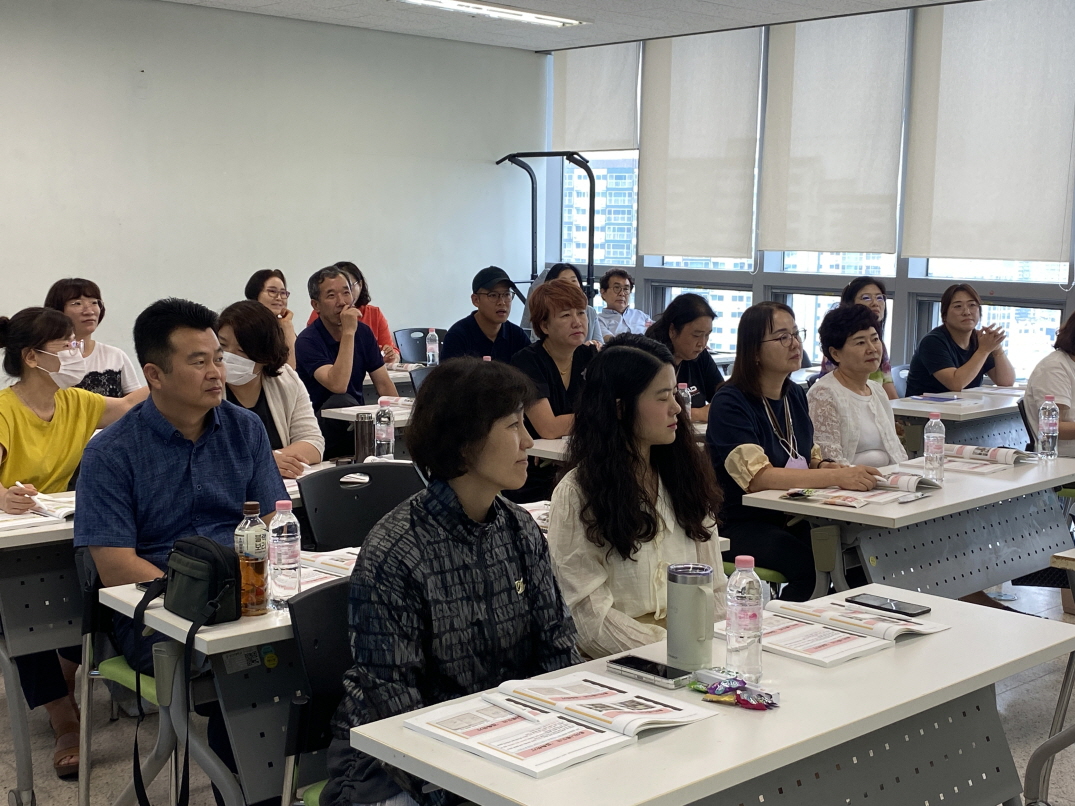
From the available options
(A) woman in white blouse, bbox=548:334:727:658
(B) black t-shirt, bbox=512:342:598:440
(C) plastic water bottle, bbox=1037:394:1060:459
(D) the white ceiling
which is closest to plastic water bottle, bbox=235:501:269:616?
(A) woman in white blouse, bbox=548:334:727:658

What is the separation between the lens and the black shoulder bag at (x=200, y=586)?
7.42 feet

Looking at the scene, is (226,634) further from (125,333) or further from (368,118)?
(368,118)

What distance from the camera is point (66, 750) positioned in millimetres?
3277

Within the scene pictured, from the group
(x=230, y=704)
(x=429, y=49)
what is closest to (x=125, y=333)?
(x=429, y=49)

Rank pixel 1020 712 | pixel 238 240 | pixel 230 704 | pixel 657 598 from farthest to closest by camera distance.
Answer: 1. pixel 238 240
2. pixel 1020 712
3. pixel 657 598
4. pixel 230 704

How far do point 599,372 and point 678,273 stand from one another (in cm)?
687

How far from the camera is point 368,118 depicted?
29.3 feet

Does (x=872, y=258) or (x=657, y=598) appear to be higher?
(x=872, y=258)

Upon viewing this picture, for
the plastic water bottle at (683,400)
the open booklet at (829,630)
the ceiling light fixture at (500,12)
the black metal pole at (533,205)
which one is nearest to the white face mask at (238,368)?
the plastic water bottle at (683,400)

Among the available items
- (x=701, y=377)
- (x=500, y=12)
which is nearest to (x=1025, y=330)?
(x=701, y=377)

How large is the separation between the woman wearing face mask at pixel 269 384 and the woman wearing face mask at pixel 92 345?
3.67 ft

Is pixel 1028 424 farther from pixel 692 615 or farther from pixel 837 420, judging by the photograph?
pixel 692 615

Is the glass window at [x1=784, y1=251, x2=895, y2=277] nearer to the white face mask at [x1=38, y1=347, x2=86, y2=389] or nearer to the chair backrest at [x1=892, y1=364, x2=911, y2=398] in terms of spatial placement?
the chair backrest at [x1=892, y1=364, x2=911, y2=398]

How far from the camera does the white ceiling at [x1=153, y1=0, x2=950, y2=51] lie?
7504 mm
